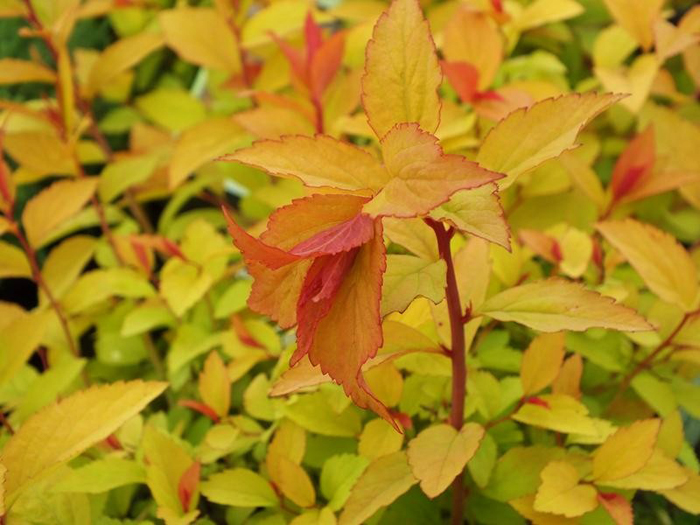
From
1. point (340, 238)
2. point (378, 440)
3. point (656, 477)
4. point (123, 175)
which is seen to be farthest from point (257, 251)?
point (123, 175)

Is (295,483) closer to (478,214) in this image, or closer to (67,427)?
(67,427)

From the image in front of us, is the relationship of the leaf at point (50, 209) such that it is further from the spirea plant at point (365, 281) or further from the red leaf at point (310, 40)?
the red leaf at point (310, 40)

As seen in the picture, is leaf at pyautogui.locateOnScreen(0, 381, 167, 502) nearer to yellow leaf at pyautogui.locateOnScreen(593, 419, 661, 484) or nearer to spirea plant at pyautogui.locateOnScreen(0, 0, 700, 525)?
spirea plant at pyautogui.locateOnScreen(0, 0, 700, 525)

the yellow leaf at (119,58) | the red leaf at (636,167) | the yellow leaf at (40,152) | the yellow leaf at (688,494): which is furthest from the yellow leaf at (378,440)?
the yellow leaf at (119,58)

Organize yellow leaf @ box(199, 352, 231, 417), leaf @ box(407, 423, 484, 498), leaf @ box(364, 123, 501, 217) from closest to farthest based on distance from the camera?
1. leaf @ box(364, 123, 501, 217)
2. leaf @ box(407, 423, 484, 498)
3. yellow leaf @ box(199, 352, 231, 417)

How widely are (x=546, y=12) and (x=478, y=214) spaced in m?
0.61

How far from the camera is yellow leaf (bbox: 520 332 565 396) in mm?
650

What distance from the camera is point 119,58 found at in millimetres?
1063

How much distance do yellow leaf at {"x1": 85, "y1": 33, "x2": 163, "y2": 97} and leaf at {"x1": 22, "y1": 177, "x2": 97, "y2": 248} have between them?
0.25 metres

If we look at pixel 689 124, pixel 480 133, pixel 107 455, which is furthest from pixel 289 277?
pixel 689 124

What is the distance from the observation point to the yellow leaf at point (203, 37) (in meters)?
1.01

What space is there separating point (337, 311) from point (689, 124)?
0.69m

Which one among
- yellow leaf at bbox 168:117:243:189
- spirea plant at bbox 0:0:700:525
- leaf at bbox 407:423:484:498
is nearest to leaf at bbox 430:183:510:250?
spirea plant at bbox 0:0:700:525

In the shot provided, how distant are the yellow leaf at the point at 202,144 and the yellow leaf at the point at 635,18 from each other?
49 cm
